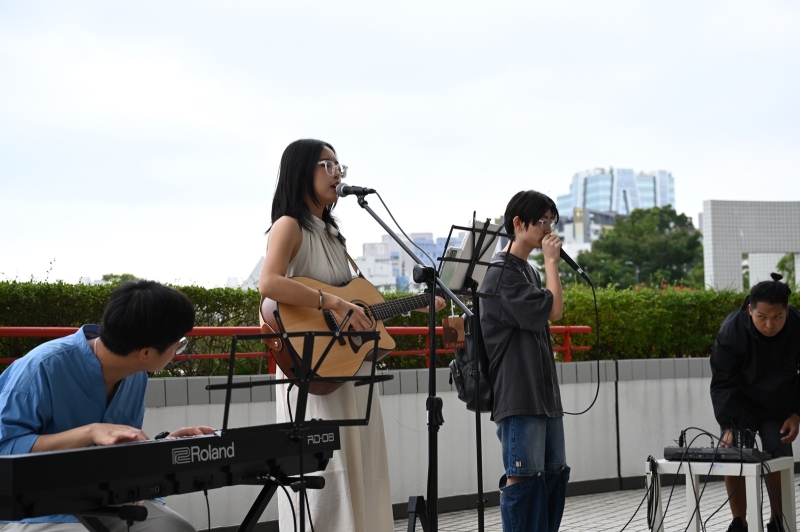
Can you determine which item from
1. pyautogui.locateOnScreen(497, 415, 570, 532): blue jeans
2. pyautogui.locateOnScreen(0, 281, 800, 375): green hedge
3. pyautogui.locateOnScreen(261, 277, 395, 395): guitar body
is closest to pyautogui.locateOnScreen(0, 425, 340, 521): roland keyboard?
pyautogui.locateOnScreen(261, 277, 395, 395): guitar body

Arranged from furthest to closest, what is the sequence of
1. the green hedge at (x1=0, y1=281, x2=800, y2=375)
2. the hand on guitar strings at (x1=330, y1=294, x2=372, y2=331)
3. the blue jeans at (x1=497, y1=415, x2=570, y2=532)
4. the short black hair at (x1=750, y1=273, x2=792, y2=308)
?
the green hedge at (x1=0, y1=281, x2=800, y2=375), the short black hair at (x1=750, y1=273, x2=792, y2=308), the blue jeans at (x1=497, y1=415, x2=570, y2=532), the hand on guitar strings at (x1=330, y1=294, x2=372, y2=331)

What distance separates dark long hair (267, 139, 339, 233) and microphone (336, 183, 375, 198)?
11 cm

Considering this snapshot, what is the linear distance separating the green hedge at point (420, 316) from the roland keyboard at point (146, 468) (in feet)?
11.0

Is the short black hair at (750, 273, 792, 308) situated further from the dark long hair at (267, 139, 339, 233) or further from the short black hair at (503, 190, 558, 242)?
the dark long hair at (267, 139, 339, 233)

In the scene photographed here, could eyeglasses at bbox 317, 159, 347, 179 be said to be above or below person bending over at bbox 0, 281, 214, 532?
above

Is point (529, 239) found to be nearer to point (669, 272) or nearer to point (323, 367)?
point (323, 367)

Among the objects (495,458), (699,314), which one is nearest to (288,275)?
(495,458)

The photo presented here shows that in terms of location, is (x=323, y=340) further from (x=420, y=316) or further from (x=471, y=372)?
(x=420, y=316)

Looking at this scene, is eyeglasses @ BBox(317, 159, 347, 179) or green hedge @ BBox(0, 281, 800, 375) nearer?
eyeglasses @ BBox(317, 159, 347, 179)

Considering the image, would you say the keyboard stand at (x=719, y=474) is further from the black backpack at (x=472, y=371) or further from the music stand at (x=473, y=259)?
the music stand at (x=473, y=259)

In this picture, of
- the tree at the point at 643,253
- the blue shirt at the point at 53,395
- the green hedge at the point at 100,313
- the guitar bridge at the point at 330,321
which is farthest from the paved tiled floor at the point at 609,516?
the tree at the point at 643,253

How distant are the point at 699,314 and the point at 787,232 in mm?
12381

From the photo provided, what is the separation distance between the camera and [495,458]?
7.15 m

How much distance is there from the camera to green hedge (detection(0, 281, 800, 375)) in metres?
6.67
